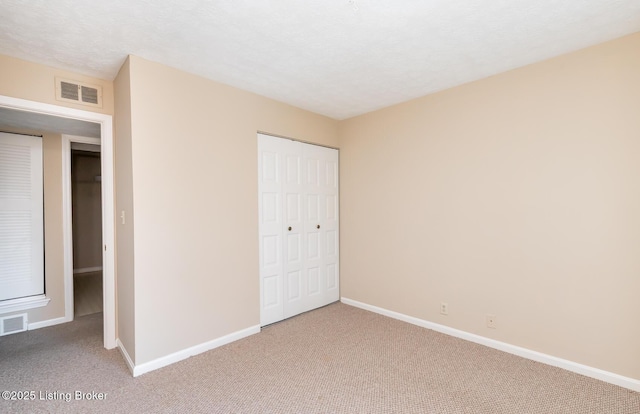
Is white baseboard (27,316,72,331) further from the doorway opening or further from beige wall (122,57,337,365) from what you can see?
the doorway opening

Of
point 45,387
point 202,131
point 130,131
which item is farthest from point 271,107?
point 45,387

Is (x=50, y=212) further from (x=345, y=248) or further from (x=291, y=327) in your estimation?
(x=345, y=248)

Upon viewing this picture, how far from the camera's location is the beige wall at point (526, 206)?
7.20 ft

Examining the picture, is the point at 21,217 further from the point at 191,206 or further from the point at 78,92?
the point at 191,206

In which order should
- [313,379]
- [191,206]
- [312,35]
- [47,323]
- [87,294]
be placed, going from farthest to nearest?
[87,294]
[47,323]
[191,206]
[313,379]
[312,35]

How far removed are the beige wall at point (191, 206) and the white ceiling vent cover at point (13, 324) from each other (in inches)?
64.9

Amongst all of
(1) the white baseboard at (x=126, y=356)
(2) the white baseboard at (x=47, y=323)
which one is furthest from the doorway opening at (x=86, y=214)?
(1) the white baseboard at (x=126, y=356)

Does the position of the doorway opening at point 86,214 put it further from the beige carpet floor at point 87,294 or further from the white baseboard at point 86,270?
the beige carpet floor at point 87,294

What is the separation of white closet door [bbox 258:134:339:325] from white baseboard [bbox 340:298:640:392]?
0.96 metres

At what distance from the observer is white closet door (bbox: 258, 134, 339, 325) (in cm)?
332

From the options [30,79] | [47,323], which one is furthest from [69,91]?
[47,323]

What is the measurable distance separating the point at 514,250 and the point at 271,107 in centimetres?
282

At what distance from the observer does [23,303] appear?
3.23m

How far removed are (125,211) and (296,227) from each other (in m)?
1.78
